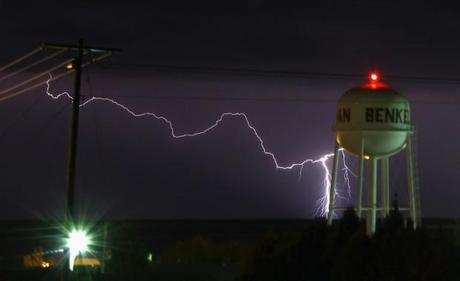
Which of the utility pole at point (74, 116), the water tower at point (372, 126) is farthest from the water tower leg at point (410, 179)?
the utility pole at point (74, 116)

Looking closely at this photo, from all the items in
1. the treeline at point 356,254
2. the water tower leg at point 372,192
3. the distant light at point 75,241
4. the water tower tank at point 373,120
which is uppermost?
the water tower tank at point 373,120

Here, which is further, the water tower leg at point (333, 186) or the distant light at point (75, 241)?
the distant light at point (75, 241)

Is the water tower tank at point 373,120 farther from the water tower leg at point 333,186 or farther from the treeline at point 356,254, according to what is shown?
the treeline at point 356,254

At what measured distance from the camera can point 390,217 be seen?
27266 millimetres

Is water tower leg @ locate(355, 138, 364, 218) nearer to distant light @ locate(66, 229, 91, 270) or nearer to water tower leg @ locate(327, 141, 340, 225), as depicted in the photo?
water tower leg @ locate(327, 141, 340, 225)

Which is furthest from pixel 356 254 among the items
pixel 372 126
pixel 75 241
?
pixel 75 241

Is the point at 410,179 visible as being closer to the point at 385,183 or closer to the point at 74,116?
the point at 385,183

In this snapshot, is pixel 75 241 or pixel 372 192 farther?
pixel 75 241

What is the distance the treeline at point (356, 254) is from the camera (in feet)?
79.6

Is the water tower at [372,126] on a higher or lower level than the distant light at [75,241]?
higher

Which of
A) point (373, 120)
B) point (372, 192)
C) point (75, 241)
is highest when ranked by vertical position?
point (373, 120)

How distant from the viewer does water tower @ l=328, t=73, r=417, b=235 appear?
32.7 m

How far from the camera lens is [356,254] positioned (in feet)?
86.0

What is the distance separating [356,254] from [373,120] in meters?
7.39
